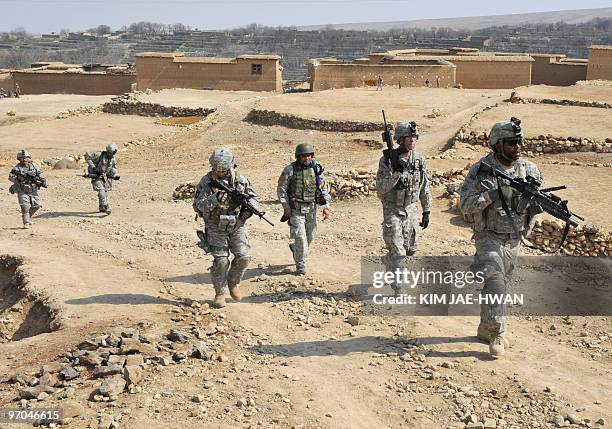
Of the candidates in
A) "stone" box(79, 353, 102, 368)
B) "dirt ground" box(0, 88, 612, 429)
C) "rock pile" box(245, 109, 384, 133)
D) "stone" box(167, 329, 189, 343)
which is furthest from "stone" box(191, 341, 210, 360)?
"rock pile" box(245, 109, 384, 133)

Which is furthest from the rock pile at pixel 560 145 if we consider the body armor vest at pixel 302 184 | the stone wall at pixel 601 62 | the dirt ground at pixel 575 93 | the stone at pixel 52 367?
the stone wall at pixel 601 62

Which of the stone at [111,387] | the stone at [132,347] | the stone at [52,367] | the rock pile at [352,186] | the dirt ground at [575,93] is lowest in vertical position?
the stone at [52,367]

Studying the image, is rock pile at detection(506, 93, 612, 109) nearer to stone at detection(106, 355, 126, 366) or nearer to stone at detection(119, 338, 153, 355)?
stone at detection(119, 338, 153, 355)

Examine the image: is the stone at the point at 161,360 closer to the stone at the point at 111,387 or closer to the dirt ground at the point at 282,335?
the dirt ground at the point at 282,335

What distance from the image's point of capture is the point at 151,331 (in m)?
6.38

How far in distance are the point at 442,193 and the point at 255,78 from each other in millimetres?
22936

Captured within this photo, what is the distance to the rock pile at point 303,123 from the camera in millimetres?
21125

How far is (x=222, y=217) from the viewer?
6.84m

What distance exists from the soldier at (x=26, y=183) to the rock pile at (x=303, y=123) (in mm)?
11587

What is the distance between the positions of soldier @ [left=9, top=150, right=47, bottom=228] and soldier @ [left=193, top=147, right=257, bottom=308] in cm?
549

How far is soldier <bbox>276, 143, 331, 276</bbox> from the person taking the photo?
8.02m

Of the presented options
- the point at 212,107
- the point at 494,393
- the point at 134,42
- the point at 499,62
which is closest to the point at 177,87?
the point at 212,107

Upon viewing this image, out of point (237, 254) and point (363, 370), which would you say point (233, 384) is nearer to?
point (363, 370)

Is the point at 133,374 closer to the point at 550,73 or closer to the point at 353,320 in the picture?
the point at 353,320
